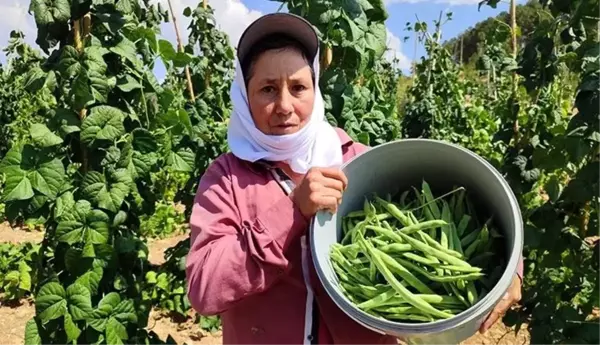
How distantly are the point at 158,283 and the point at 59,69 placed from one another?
3099 mm

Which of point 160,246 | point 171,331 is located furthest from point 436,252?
point 160,246

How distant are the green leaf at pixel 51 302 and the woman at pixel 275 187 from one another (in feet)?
3.72

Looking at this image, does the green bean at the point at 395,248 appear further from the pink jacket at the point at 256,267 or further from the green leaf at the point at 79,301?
the green leaf at the point at 79,301

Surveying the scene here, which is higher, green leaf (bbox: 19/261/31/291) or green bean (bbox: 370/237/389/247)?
green bean (bbox: 370/237/389/247)

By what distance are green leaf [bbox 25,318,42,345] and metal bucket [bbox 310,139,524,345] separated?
5.50 ft

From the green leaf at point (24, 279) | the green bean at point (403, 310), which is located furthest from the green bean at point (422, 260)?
the green leaf at point (24, 279)

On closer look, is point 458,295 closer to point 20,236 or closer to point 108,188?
point 108,188

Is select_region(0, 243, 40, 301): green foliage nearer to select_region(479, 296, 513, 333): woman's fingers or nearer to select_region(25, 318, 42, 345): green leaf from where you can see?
select_region(25, 318, 42, 345): green leaf

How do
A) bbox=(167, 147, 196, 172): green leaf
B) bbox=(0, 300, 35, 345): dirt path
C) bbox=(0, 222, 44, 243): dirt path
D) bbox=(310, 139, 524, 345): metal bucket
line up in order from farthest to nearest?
bbox=(0, 222, 44, 243): dirt path < bbox=(0, 300, 35, 345): dirt path < bbox=(167, 147, 196, 172): green leaf < bbox=(310, 139, 524, 345): metal bucket

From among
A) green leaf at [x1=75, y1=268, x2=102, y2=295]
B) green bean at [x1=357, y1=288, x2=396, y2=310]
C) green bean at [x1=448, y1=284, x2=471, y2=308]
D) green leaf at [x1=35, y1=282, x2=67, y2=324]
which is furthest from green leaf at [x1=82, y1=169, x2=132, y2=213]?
green bean at [x1=448, y1=284, x2=471, y2=308]

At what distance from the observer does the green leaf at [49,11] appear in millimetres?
2387

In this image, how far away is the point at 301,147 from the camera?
1654 millimetres

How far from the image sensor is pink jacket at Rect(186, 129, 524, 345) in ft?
4.87

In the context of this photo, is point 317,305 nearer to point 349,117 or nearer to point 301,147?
point 301,147
